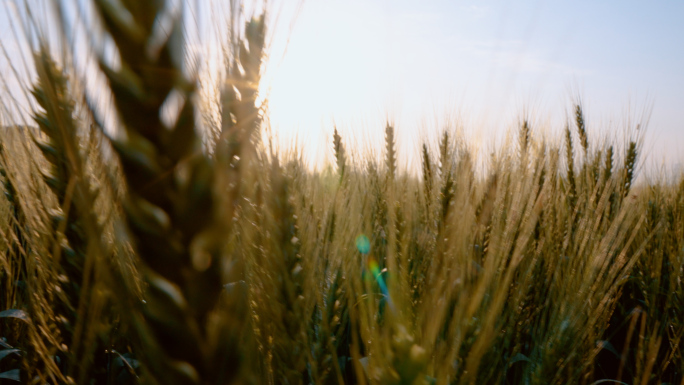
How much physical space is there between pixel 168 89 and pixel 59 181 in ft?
2.40

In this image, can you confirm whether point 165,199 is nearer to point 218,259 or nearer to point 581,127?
point 218,259

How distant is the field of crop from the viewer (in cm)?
44

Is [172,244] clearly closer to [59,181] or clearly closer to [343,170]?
[59,181]

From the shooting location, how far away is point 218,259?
471 millimetres

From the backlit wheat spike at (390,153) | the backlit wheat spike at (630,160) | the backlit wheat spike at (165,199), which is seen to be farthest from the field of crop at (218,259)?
the backlit wheat spike at (630,160)

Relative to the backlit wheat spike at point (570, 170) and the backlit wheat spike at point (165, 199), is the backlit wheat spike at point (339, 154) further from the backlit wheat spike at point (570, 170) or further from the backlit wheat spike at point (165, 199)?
the backlit wheat spike at point (165, 199)

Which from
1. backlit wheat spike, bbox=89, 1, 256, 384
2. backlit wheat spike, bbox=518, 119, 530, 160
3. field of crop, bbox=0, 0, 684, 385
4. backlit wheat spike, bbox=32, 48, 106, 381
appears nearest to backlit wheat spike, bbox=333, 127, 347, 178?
field of crop, bbox=0, 0, 684, 385

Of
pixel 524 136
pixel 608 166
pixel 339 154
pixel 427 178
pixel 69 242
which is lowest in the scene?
pixel 69 242

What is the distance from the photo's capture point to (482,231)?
200 centimetres

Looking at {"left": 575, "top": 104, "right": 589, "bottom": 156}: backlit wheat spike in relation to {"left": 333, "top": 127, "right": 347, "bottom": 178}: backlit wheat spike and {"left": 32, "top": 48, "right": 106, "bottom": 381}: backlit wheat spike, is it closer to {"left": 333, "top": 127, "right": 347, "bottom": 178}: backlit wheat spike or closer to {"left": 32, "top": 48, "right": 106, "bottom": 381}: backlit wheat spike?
{"left": 333, "top": 127, "right": 347, "bottom": 178}: backlit wheat spike

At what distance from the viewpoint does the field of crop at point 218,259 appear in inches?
17.3

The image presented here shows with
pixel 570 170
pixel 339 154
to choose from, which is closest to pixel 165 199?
pixel 339 154

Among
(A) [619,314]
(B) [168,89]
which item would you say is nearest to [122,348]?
(B) [168,89]

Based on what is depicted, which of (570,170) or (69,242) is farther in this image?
(570,170)
